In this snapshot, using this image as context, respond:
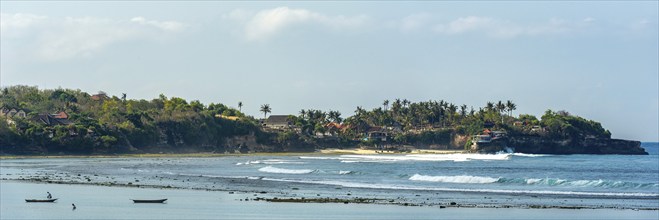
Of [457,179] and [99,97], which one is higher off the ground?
[99,97]

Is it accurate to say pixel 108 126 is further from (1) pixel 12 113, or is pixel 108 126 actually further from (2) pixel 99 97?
(2) pixel 99 97

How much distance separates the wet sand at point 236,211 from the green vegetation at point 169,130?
84755 millimetres

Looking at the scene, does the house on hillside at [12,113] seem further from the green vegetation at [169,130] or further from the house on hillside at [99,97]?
the house on hillside at [99,97]

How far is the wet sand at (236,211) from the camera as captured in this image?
1592 inches

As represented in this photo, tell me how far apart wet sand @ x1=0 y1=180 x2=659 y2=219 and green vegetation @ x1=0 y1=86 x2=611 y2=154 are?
84755 mm

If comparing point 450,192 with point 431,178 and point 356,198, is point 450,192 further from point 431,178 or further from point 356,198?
point 431,178

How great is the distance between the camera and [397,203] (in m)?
46.3

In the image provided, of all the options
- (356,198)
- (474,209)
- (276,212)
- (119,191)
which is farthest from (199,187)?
(474,209)

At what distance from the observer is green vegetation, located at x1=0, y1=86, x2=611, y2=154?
137 m

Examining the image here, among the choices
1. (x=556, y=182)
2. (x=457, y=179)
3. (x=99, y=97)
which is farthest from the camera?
(x=99, y=97)

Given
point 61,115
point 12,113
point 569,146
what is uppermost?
point 12,113

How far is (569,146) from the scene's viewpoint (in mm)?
187250

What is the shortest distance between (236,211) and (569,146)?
15349 cm

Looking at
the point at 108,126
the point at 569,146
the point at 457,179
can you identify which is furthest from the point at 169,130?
the point at 457,179
